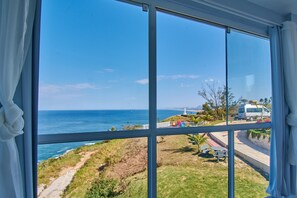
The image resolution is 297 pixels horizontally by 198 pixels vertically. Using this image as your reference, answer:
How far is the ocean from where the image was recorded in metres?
1.50

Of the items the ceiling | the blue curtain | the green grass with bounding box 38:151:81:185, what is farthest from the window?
the ceiling

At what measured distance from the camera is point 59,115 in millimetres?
1571

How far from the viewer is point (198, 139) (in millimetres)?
2230

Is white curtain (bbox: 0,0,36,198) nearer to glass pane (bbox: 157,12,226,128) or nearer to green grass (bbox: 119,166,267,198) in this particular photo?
green grass (bbox: 119,166,267,198)

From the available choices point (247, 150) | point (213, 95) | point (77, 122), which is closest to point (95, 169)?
point (77, 122)

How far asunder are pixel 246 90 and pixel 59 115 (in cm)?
217

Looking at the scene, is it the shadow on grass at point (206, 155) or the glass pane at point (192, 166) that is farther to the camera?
the shadow on grass at point (206, 155)

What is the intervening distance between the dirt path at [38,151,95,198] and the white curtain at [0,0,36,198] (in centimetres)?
32

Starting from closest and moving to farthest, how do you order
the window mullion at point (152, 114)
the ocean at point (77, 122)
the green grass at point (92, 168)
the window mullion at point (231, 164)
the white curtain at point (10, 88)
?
the white curtain at point (10, 88) → the ocean at point (77, 122) → the green grass at point (92, 168) → the window mullion at point (152, 114) → the window mullion at point (231, 164)

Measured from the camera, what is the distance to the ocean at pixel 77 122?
1496 millimetres

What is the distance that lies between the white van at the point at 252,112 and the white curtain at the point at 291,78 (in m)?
0.26

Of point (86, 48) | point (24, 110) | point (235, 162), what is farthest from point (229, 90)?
point (24, 110)

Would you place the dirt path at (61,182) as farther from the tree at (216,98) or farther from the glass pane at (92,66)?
the tree at (216,98)

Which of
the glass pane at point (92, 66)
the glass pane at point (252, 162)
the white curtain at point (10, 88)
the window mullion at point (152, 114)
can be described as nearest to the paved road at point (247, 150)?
the glass pane at point (252, 162)
